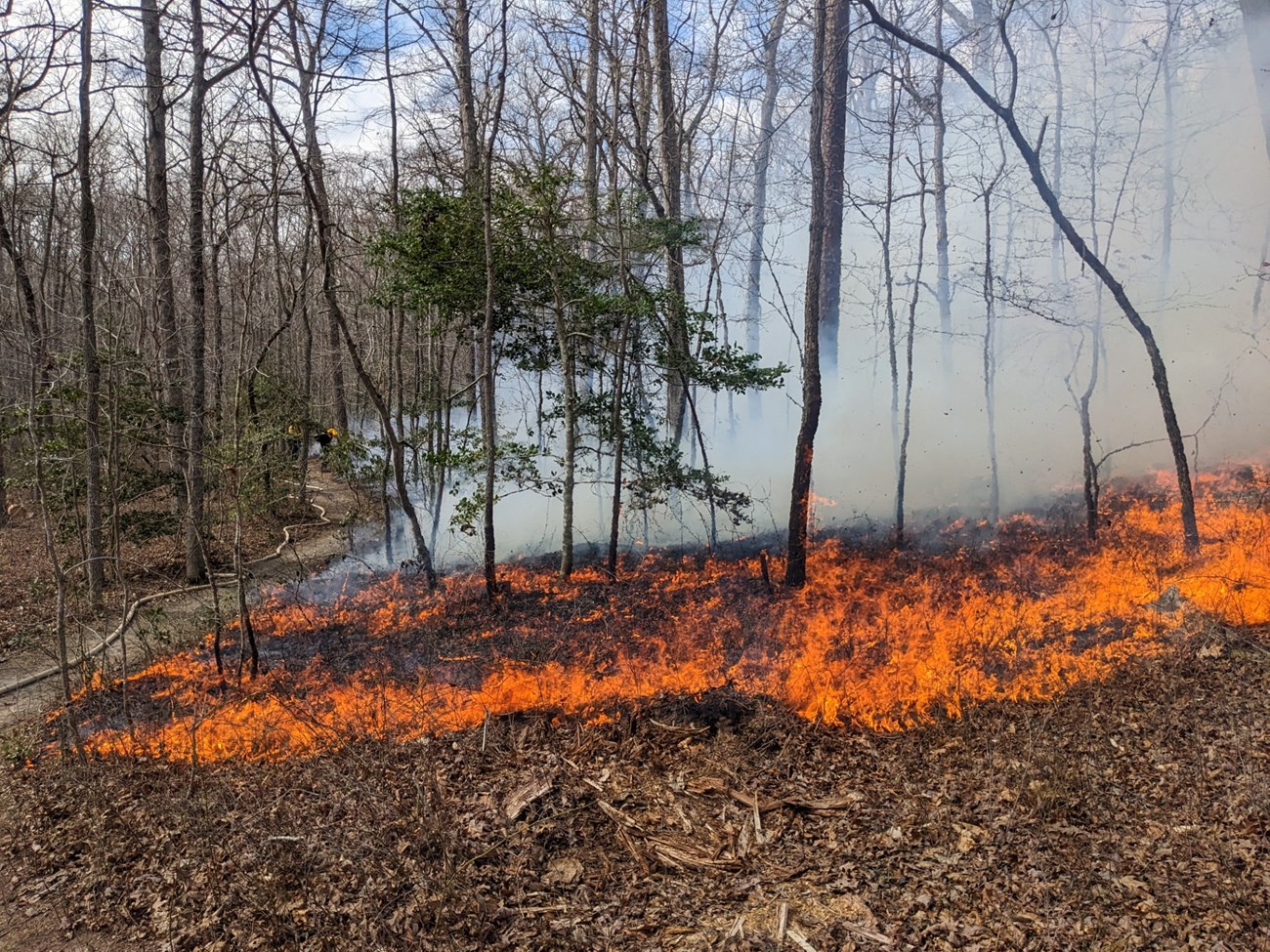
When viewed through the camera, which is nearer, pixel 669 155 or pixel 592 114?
pixel 592 114

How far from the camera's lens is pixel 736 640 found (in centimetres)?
941

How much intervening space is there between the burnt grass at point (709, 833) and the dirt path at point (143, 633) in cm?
176

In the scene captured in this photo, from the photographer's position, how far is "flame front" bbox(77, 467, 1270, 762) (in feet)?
25.2

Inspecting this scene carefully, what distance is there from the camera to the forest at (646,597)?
5305mm

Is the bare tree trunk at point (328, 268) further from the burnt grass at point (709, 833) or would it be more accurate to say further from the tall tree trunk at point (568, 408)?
the burnt grass at point (709, 833)

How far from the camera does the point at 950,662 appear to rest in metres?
8.02

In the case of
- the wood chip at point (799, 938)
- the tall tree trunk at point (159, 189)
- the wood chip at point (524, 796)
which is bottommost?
the wood chip at point (799, 938)

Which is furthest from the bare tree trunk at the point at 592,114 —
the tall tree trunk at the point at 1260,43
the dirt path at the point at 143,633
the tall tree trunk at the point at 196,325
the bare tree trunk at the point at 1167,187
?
the bare tree trunk at the point at 1167,187

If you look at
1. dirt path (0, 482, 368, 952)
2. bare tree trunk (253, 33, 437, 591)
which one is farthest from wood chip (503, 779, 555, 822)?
bare tree trunk (253, 33, 437, 591)

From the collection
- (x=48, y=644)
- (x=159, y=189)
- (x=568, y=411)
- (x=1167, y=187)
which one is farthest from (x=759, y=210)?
(x=48, y=644)

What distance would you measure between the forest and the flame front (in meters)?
0.08

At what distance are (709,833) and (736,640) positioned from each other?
3.73 m

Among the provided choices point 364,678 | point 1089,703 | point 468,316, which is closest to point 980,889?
point 1089,703

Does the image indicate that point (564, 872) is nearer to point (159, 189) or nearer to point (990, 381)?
point (159, 189)
